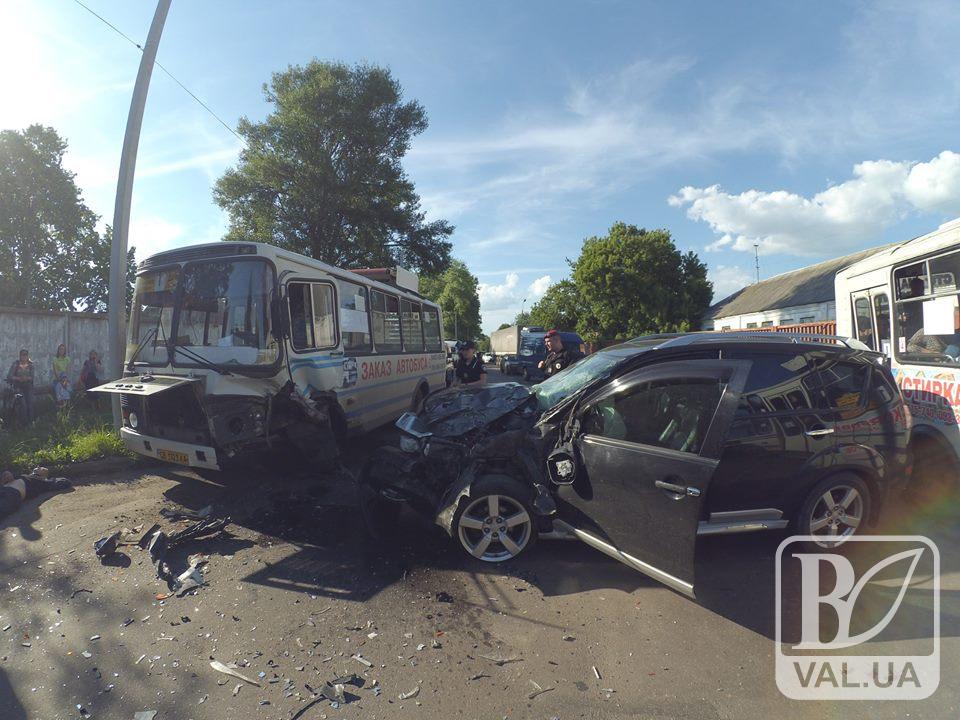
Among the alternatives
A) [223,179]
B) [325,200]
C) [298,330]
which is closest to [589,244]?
[325,200]

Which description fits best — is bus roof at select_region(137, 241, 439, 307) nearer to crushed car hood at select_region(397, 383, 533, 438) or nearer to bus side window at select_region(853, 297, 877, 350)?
crushed car hood at select_region(397, 383, 533, 438)

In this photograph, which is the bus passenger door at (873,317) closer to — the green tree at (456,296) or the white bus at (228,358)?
the white bus at (228,358)

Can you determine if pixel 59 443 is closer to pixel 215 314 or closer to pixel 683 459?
pixel 215 314

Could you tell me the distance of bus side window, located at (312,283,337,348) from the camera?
6.35 metres

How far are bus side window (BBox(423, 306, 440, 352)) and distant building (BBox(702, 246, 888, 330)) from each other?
78.9ft

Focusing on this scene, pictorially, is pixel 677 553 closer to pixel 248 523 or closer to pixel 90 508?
pixel 248 523

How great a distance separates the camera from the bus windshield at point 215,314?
18.2ft

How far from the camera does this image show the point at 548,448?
13.8ft

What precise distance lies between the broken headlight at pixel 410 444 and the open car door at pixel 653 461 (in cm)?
145

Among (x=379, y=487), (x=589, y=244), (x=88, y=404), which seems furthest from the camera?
(x=589, y=244)

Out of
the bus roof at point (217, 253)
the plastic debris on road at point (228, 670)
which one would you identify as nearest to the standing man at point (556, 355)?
the bus roof at point (217, 253)

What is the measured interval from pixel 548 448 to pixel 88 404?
11.1 metres

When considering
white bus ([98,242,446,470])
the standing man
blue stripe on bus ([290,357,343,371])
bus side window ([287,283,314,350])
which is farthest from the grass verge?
the standing man

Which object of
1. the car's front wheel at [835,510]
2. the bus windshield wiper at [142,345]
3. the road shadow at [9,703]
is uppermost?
the bus windshield wiper at [142,345]
